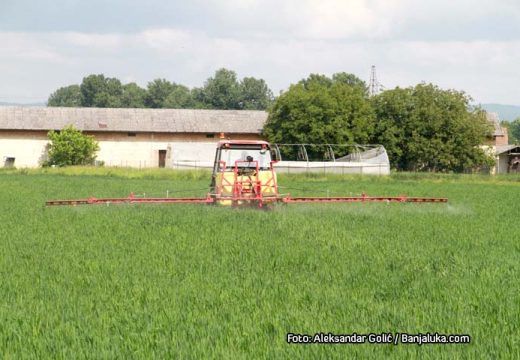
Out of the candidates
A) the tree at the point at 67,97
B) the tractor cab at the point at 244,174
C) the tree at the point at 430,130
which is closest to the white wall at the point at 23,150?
the tree at the point at 430,130

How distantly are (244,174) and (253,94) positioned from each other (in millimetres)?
104672

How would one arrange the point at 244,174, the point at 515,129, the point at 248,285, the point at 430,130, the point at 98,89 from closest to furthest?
the point at 248,285 → the point at 244,174 → the point at 430,130 → the point at 98,89 → the point at 515,129

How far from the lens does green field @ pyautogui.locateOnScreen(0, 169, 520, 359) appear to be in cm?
544

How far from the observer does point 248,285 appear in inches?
302

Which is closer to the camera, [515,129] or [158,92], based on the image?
[158,92]

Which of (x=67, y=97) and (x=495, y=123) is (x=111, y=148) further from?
(x=67, y=97)

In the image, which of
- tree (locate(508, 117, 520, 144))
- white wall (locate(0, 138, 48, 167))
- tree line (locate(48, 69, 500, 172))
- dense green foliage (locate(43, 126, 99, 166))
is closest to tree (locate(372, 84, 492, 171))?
tree line (locate(48, 69, 500, 172))

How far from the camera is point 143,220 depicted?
14531 millimetres

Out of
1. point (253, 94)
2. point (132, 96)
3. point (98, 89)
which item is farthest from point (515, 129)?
point (98, 89)

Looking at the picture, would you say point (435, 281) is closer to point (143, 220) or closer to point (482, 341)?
point (482, 341)

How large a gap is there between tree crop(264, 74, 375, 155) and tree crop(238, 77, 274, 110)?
62625mm

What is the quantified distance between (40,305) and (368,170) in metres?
37.3

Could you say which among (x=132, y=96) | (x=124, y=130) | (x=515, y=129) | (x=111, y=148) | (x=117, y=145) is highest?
(x=132, y=96)

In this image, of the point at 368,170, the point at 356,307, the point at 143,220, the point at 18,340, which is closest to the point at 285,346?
the point at 356,307
